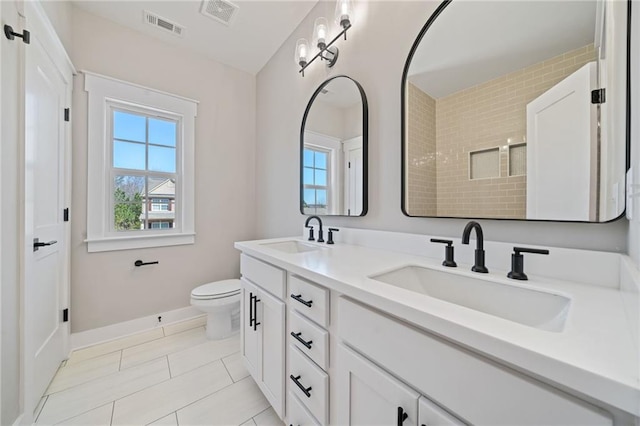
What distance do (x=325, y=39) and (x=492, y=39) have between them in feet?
3.71

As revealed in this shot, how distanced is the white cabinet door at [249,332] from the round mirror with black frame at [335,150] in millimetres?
752

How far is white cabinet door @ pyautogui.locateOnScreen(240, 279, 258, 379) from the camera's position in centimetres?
136

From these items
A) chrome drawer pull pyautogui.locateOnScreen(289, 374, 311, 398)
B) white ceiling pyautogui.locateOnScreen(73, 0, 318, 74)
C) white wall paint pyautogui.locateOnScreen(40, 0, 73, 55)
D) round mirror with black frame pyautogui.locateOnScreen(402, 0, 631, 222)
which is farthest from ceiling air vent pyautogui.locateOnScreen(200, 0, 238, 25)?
chrome drawer pull pyautogui.locateOnScreen(289, 374, 311, 398)

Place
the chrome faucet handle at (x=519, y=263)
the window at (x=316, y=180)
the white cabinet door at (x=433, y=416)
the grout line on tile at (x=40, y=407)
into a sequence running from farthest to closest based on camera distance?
the window at (x=316, y=180)
the grout line on tile at (x=40, y=407)
the chrome faucet handle at (x=519, y=263)
the white cabinet door at (x=433, y=416)

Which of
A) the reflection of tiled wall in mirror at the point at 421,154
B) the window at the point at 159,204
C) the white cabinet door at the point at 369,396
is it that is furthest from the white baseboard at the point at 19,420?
the reflection of tiled wall in mirror at the point at 421,154

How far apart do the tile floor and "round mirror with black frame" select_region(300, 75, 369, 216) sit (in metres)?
1.25

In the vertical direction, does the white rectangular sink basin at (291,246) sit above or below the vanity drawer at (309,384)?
above

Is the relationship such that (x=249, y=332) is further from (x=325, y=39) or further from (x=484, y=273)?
(x=325, y=39)

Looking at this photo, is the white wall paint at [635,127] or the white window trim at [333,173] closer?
the white wall paint at [635,127]

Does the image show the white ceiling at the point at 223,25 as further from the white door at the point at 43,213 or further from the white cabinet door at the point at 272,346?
the white cabinet door at the point at 272,346

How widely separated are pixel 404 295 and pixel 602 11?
43.0 inches

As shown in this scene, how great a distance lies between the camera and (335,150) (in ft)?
5.74

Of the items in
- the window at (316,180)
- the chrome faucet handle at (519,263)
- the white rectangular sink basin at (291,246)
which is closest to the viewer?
the chrome faucet handle at (519,263)

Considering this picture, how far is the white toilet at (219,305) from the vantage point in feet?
6.41
